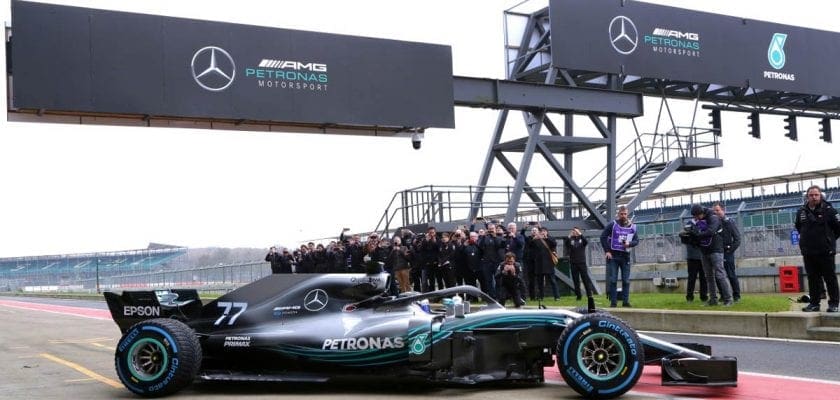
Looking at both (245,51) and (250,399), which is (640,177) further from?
(250,399)

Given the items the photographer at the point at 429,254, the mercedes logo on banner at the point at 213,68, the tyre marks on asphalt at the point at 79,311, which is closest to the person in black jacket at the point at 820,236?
the photographer at the point at 429,254

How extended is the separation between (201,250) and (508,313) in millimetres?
37550

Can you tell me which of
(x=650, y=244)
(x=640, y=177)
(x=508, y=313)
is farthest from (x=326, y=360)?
(x=640, y=177)

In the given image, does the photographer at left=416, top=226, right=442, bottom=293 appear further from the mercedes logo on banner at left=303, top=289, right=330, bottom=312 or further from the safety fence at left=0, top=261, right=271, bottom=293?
the safety fence at left=0, top=261, right=271, bottom=293

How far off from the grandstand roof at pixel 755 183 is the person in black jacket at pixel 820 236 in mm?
28302

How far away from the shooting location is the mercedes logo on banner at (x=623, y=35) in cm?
2519

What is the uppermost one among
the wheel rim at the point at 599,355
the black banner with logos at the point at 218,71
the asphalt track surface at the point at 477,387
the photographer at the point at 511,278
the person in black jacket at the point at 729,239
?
the black banner with logos at the point at 218,71

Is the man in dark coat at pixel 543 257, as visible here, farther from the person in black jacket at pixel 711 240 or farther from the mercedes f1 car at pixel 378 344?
the mercedes f1 car at pixel 378 344

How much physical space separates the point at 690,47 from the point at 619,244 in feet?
47.2

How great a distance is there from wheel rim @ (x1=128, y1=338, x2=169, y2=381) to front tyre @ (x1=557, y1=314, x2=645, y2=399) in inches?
140

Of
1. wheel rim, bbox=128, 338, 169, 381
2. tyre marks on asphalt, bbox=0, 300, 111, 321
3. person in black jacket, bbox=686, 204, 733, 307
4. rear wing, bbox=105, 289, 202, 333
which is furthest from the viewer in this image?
tyre marks on asphalt, bbox=0, 300, 111, 321

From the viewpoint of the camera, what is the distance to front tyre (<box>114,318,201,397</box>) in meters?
7.57

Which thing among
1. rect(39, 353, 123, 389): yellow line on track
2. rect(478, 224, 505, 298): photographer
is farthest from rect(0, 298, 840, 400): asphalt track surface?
rect(478, 224, 505, 298): photographer

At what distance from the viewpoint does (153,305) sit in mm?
8336
